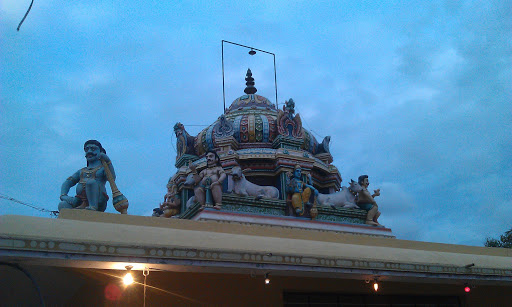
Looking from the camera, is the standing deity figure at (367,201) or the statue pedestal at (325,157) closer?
the standing deity figure at (367,201)

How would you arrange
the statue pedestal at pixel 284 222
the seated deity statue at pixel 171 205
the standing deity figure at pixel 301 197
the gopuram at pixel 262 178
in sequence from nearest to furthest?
the statue pedestal at pixel 284 222
the gopuram at pixel 262 178
the standing deity figure at pixel 301 197
the seated deity statue at pixel 171 205

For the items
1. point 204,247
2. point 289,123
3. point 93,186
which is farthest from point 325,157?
point 204,247

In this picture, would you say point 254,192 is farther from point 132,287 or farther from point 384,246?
point 132,287

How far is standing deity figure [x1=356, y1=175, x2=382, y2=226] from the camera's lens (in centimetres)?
1759

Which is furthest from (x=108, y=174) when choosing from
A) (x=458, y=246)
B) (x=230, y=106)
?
(x=230, y=106)

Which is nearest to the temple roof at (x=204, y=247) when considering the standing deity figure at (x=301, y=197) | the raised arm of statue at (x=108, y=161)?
the raised arm of statue at (x=108, y=161)

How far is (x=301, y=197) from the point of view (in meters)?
16.8

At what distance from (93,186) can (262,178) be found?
8633mm

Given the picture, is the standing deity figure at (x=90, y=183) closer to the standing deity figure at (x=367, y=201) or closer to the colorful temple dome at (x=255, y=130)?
the colorful temple dome at (x=255, y=130)

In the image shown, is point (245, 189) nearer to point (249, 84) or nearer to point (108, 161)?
point (108, 161)

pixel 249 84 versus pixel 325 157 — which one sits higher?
pixel 249 84

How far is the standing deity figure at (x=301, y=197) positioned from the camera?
1664 cm

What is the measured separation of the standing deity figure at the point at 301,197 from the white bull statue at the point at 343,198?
0.46 meters

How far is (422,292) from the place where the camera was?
37.7 ft
